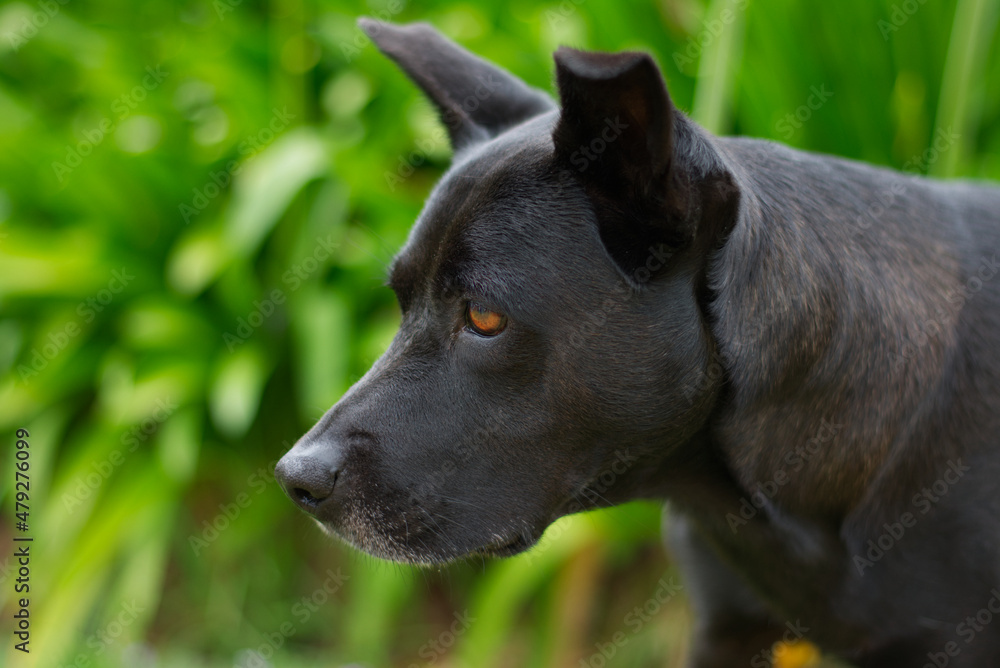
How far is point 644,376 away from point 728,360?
136 millimetres

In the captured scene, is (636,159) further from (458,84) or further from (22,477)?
(22,477)

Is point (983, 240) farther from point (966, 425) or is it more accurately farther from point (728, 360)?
point (728, 360)

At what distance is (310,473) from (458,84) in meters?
0.88

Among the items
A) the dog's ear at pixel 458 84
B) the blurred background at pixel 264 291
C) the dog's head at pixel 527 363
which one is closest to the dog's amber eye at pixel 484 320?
the dog's head at pixel 527 363

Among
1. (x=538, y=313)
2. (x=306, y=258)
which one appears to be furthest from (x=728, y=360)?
(x=306, y=258)

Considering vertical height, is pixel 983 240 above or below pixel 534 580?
above

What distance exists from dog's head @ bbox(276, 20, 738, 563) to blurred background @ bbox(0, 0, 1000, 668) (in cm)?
144

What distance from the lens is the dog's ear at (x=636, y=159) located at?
119 centimetres

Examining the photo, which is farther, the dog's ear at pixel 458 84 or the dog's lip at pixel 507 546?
the dog's ear at pixel 458 84

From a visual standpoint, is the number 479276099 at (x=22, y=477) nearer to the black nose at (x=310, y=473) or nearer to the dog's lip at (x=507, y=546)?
the black nose at (x=310, y=473)

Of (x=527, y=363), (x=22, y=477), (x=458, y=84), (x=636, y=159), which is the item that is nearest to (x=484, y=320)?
(x=527, y=363)

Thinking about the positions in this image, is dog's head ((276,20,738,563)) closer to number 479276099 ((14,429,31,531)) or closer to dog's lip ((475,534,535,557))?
dog's lip ((475,534,535,557))

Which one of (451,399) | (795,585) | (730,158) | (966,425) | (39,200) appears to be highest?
(730,158)

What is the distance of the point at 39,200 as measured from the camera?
13.0 ft
